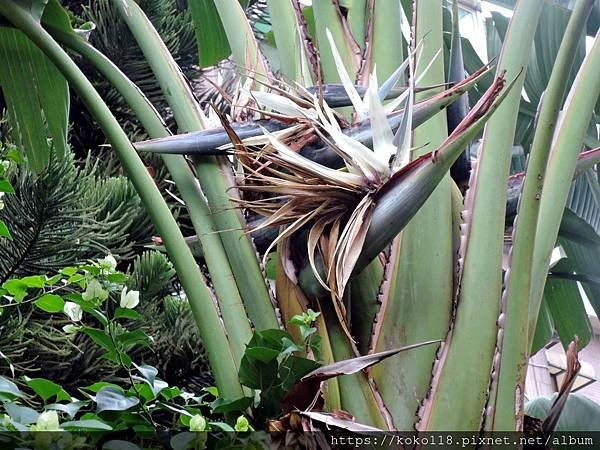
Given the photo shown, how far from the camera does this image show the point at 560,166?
→ 21.5 inches

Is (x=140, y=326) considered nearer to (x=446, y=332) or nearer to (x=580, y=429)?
(x=580, y=429)

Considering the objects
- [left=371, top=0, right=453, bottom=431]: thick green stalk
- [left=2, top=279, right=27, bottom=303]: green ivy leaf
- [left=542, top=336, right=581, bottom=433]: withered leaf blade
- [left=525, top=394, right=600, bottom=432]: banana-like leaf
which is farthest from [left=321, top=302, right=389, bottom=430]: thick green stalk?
[left=525, top=394, right=600, bottom=432]: banana-like leaf

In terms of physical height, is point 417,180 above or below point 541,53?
below

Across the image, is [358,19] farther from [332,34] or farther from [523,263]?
[523,263]

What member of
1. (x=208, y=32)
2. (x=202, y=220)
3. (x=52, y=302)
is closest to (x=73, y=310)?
(x=52, y=302)

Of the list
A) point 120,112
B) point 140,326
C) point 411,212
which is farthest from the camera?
point 120,112

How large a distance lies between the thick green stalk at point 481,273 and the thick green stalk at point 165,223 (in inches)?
6.1

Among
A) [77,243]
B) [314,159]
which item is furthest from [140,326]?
[314,159]

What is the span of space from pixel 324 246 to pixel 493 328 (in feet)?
0.44

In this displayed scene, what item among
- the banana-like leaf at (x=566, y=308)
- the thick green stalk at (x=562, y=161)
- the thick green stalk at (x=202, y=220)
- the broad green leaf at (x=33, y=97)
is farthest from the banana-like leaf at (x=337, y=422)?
the banana-like leaf at (x=566, y=308)

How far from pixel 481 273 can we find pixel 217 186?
0.74 feet

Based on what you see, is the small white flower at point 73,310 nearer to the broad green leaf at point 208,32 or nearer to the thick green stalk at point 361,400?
the thick green stalk at point 361,400

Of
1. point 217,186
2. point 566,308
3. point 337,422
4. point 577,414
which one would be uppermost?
point 217,186

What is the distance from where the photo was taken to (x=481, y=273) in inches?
19.3
